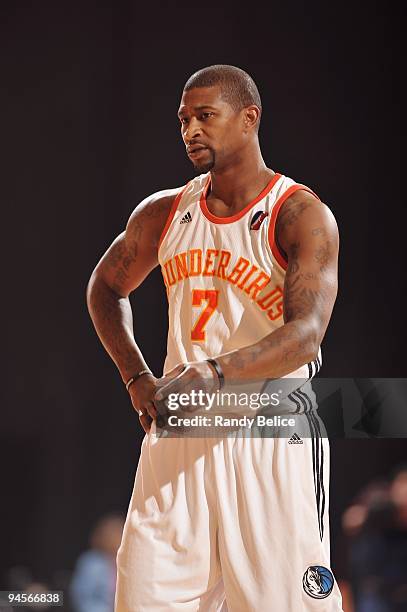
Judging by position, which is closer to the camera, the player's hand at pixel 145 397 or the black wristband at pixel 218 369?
the black wristband at pixel 218 369

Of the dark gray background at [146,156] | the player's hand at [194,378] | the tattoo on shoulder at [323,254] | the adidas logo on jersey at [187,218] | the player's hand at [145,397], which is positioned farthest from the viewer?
the dark gray background at [146,156]

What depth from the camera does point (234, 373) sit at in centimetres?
203

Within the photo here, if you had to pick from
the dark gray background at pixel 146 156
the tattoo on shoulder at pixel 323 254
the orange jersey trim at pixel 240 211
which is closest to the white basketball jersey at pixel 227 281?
the orange jersey trim at pixel 240 211

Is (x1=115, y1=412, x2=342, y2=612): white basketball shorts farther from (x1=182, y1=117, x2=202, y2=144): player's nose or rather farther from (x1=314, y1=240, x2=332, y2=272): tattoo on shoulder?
(x1=182, y1=117, x2=202, y2=144): player's nose

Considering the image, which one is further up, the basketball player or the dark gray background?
the dark gray background

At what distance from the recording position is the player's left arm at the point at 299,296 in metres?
2.03

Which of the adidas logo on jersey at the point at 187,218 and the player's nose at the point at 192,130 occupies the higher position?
the player's nose at the point at 192,130

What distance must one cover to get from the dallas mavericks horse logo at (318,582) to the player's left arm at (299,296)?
0.42 m

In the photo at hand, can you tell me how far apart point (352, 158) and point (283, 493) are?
137 centimetres

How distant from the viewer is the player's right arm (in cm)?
241

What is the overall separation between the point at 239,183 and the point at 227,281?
0.78 ft

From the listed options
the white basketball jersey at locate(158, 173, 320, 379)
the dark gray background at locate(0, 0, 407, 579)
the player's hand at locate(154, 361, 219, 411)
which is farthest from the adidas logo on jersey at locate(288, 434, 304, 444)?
the dark gray background at locate(0, 0, 407, 579)

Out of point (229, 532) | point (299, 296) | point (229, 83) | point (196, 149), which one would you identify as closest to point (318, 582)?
point (229, 532)

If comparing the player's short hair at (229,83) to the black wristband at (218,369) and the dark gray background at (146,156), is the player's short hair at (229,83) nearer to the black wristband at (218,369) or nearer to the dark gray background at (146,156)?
the black wristband at (218,369)
